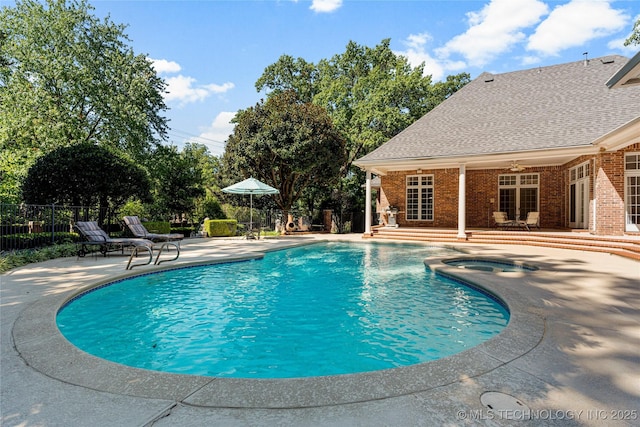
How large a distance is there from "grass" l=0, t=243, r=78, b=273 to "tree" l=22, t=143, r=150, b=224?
113 inches

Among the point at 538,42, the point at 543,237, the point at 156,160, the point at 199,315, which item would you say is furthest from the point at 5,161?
the point at 538,42

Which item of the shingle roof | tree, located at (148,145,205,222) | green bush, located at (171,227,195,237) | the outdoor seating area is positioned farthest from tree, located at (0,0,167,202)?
the outdoor seating area

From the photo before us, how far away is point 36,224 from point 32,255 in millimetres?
2792

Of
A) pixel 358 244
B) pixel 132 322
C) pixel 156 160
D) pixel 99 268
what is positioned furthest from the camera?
pixel 156 160

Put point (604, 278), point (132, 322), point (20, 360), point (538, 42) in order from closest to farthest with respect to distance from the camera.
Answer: point (20, 360)
point (132, 322)
point (604, 278)
point (538, 42)

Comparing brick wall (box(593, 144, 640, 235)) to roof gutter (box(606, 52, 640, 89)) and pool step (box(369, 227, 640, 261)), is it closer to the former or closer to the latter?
pool step (box(369, 227, 640, 261))

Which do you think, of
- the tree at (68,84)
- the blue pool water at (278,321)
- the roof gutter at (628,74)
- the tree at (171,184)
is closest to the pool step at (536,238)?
the roof gutter at (628,74)

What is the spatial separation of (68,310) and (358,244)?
1107 centimetres

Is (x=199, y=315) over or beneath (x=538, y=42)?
beneath

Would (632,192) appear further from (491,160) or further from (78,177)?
(78,177)

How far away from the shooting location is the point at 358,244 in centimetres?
1473

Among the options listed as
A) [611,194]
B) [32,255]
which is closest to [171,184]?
[32,255]

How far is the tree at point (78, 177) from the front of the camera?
12148 millimetres

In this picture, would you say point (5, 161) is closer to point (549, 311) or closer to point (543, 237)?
point (549, 311)
